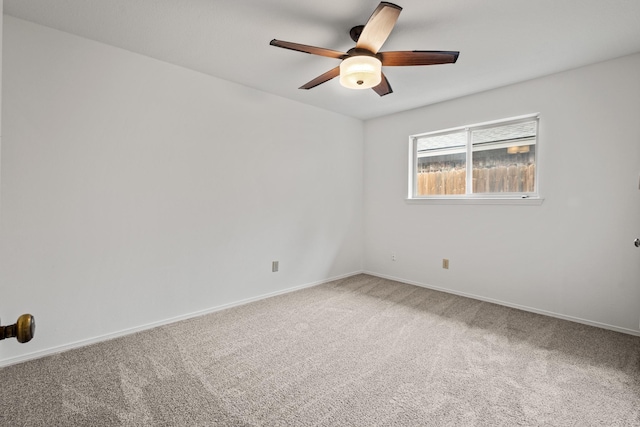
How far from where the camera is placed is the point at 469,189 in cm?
374

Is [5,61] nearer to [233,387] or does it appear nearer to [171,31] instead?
[171,31]

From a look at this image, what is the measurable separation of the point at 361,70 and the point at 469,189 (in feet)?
7.49

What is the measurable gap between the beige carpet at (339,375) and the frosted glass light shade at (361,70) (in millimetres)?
1930

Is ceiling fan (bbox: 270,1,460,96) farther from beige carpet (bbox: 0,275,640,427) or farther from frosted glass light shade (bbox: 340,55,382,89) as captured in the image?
beige carpet (bbox: 0,275,640,427)

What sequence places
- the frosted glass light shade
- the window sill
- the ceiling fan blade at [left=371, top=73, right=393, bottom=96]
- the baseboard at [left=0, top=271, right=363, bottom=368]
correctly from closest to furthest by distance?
the frosted glass light shade < the baseboard at [left=0, top=271, right=363, bottom=368] < the ceiling fan blade at [left=371, top=73, right=393, bottom=96] < the window sill

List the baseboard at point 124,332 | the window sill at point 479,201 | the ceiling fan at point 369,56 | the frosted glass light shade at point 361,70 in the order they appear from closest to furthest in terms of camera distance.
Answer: the ceiling fan at point 369,56, the frosted glass light shade at point 361,70, the baseboard at point 124,332, the window sill at point 479,201

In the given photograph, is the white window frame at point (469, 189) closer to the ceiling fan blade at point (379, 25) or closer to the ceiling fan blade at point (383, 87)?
the ceiling fan blade at point (383, 87)

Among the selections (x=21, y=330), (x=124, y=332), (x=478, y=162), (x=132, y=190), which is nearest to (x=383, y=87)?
(x=478, y=162)

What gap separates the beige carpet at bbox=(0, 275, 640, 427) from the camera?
5.67 ft

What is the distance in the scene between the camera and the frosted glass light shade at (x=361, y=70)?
2.11 meters

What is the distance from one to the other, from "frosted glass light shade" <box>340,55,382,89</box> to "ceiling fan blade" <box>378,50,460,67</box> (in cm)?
9

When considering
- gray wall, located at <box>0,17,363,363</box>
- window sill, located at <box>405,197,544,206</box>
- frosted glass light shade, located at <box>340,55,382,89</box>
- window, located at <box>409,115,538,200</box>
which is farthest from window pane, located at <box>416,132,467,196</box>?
frosted glass light shade, located at <box>340,55,382,89</box>

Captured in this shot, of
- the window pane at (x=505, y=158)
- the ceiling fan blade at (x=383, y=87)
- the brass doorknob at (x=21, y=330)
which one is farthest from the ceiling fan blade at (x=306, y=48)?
the window pane at (x=505, y=158)

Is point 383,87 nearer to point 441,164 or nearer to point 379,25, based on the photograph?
point 379,25
